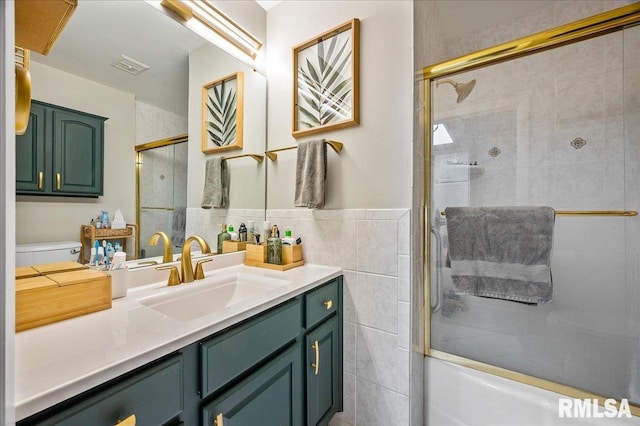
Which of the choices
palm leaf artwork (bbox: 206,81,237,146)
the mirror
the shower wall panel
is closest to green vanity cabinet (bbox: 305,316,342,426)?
the shower wall panel

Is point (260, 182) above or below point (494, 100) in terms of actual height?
below

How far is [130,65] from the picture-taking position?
1.06m

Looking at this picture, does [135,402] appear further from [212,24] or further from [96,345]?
[212,24]

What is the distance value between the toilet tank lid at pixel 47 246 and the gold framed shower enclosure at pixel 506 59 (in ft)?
4.74

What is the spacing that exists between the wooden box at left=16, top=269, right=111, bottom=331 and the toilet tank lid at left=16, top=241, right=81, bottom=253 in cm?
13

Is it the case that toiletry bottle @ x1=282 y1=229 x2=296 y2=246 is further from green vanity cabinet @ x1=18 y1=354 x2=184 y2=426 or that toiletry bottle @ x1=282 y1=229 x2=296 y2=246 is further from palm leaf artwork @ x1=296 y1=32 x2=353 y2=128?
green vanity cabinet @ x1=18 y1=354 x2=184 y2=426

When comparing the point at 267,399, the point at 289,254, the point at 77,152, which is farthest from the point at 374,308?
the point at 77,152

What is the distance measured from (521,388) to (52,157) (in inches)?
78.8

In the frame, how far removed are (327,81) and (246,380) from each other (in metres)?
1.40

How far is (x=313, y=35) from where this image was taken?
148 centimetres

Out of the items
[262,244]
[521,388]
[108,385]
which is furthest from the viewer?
[262,244]

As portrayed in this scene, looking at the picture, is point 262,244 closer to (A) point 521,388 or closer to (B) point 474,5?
(A) point 521,388

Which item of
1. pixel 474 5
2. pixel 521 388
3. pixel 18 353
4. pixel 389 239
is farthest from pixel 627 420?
pixel 474 5

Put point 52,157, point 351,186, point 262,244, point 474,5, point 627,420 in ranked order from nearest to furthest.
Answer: point 52,157 < point 627,420 < point 351,186 < point 262,244 < point 474,5
